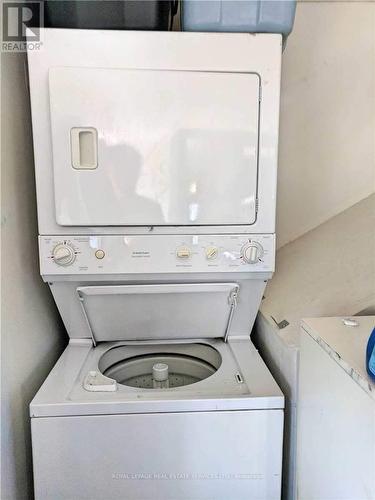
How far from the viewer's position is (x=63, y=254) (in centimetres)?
141

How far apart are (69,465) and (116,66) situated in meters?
1.37

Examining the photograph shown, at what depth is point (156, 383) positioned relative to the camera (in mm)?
1672

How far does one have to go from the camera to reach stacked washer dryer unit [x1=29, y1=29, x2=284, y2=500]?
4.14ft

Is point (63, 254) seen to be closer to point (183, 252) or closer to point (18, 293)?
point (18, 293)

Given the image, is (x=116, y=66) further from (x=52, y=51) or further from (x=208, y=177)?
(x=208, y=177)

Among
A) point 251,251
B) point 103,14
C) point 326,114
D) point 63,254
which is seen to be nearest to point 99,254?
point 63,254

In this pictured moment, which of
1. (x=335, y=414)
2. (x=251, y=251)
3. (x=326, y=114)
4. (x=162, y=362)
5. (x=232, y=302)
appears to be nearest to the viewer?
(x=335, y=414)

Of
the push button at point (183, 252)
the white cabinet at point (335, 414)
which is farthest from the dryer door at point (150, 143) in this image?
the white cabinet at point (335, 414)

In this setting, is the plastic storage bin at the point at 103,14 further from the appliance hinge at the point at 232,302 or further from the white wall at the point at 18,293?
the appliance hinge at the point at 232,302

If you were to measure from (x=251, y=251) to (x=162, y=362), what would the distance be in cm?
72

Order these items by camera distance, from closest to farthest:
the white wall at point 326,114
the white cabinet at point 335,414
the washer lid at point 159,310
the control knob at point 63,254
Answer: the white cabinet at point 335,414, the control knob at point 63,254, the washer lid at point 159,310, the white wall at point 326,114

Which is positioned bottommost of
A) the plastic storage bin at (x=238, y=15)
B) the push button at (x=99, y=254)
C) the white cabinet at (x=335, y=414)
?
the white cabinet at (x=335, y=414)

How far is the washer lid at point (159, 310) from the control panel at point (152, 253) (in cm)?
10

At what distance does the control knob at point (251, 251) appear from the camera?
146 centimetres
